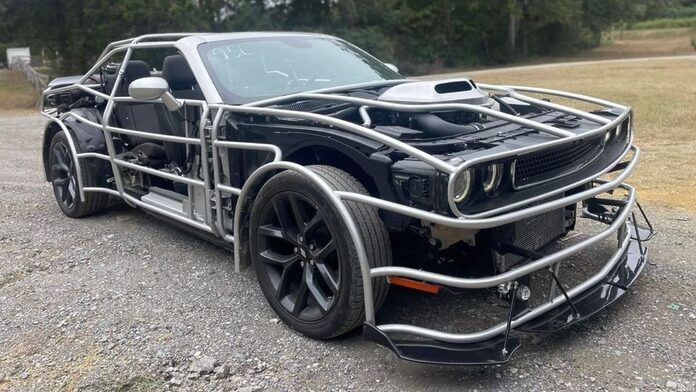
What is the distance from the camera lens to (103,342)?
3.52m

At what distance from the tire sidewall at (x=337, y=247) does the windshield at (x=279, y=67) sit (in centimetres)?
91

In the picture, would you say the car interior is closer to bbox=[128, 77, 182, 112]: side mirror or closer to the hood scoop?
bbox=[128, 77, 182, 112]: side mirror

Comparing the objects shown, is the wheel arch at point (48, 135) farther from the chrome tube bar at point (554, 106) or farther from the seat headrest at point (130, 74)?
the chrome tube bar at point (554, 106)

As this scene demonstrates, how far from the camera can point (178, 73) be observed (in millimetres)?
4688

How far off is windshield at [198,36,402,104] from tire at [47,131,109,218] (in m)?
1.99

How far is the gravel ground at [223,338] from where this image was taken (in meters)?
3.03

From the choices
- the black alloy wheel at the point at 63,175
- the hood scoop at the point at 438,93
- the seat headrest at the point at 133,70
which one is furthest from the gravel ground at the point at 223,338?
the seat headrest at the point at 133,70

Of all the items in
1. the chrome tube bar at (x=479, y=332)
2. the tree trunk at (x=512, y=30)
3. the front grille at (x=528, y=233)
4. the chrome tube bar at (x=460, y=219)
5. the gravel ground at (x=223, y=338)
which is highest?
the tree trunk at (x=512, y=30)

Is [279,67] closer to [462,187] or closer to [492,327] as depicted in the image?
[462,187]

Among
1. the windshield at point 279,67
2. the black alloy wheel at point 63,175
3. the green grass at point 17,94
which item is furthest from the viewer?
the green grass at point 17,94

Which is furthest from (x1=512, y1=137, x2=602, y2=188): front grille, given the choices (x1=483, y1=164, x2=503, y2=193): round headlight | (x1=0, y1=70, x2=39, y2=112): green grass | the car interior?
(x1=0, y1=70, x2=39, y2=112): green grass

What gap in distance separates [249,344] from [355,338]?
0.58m

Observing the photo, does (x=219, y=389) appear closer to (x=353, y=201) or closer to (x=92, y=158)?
(x=353, y=201)

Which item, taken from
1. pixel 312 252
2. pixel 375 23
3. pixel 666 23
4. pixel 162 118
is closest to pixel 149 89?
pixel 162 118
